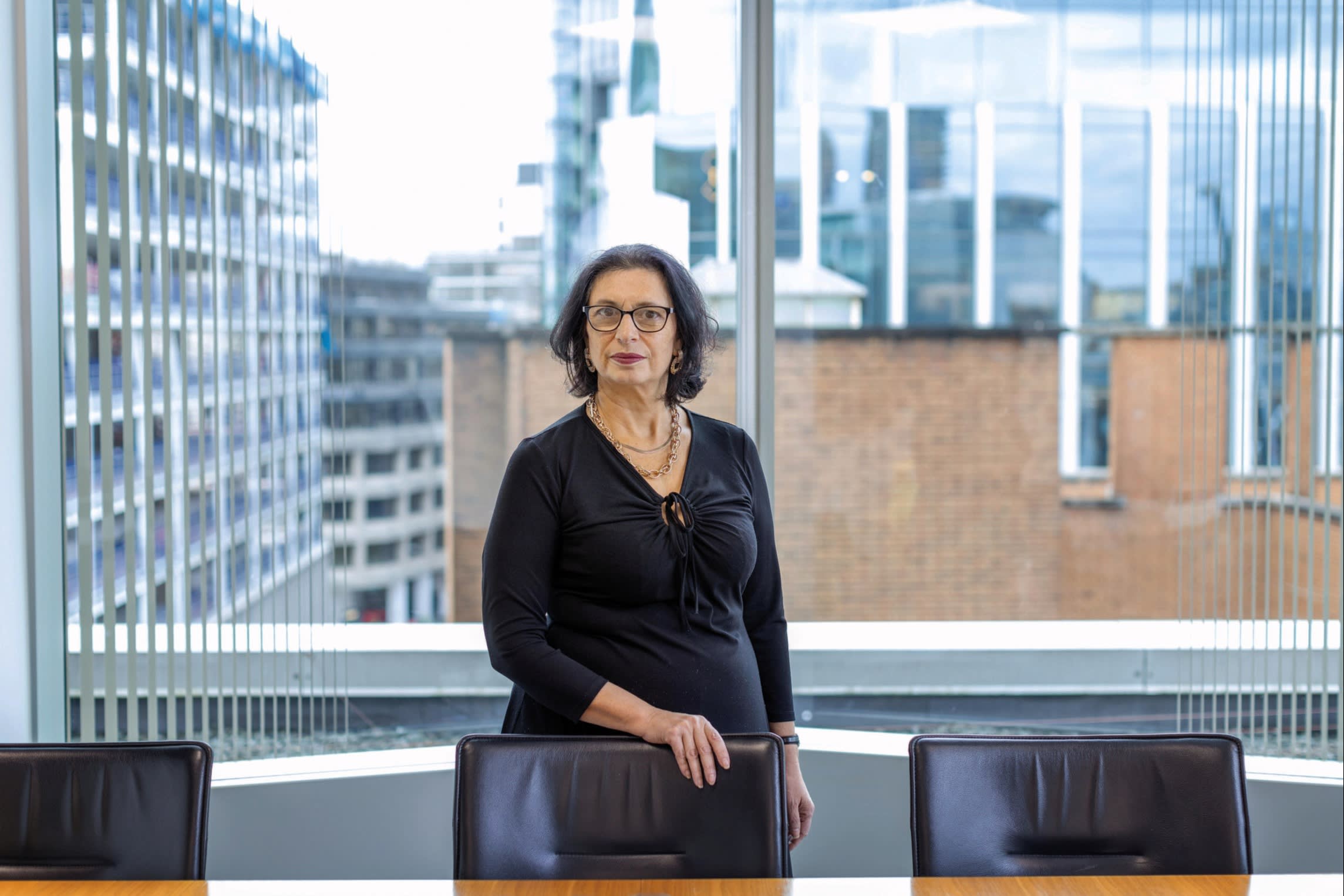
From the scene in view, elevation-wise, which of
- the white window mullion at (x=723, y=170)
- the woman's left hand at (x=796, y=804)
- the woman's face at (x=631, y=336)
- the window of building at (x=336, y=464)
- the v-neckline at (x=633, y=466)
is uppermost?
the white window mullion at (x=723, y=170)

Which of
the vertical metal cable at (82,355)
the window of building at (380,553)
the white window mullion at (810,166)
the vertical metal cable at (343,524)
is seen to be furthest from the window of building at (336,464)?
the white window mullion at (810,166)

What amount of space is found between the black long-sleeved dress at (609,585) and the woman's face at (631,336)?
4.9 inches

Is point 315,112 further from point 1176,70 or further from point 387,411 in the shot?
point 1176,70

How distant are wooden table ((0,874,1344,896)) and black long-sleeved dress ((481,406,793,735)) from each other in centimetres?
44

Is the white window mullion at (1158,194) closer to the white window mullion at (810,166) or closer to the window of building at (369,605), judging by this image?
the white window mullion at (810,166)

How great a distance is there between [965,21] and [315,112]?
1.78 m

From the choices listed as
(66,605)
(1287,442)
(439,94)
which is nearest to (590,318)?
(439,94)

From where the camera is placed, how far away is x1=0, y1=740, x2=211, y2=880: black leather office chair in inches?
70.1

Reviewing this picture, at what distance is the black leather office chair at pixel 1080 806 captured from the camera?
1.79m

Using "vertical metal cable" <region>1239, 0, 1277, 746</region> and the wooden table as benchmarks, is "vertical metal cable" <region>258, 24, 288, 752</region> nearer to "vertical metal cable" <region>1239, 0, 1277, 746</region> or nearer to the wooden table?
the wooden table

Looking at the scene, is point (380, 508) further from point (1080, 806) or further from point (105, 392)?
point (1080, 806)

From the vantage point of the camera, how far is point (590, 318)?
209 centimetres

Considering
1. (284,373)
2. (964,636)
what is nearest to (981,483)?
(964,636)

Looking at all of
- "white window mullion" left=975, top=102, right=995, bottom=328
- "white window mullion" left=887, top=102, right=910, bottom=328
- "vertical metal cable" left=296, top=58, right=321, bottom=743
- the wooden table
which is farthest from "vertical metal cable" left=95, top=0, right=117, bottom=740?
"white window mullion" left=975, top=102, right=995, bottom=328
